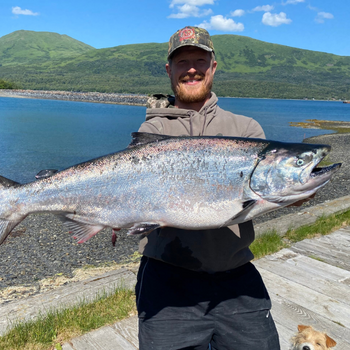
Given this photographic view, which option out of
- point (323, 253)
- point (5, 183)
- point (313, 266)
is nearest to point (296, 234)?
point (323, 253)

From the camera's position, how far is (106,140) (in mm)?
39406

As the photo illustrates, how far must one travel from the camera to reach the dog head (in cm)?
334

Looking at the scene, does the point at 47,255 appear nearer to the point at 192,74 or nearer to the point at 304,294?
the point at 304,294

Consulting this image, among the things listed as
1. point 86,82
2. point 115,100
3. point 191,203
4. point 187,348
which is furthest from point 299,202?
point 86,82

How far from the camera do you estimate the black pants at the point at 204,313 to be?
2838 millimetres

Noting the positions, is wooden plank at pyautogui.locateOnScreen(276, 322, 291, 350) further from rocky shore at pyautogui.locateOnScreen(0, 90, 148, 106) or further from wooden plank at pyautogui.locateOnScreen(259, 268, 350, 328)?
rocky shore at pyautogui.locateOnScreen(0, 90, 148, 106)

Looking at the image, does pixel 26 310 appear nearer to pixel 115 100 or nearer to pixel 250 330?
Result: pixel 250 330

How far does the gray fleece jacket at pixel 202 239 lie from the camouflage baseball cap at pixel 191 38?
62 cm

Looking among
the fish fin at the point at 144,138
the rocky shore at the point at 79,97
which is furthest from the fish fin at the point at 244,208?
the rocky shore at the point at 79,97

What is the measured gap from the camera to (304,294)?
484 centimetres

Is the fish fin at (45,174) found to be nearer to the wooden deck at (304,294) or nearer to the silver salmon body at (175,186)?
the silver salmon body at (175,186)

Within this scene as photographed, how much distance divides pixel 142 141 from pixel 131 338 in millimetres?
2320

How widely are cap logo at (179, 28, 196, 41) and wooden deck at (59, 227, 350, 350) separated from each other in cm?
319

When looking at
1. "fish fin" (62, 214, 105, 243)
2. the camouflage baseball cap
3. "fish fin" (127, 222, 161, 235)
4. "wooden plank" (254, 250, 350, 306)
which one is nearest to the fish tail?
"fish fin" (62, 214, 105, 243)
